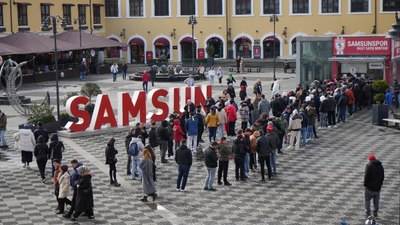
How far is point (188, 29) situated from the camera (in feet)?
231

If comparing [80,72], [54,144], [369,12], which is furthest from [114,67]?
[54,144]

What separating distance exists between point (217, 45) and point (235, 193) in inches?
1945

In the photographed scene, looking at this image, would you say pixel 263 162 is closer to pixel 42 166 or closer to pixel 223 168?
pixel 223 168

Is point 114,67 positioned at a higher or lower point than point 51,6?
lower

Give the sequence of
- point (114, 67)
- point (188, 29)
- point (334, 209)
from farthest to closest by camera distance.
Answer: point (188, 29), point (114, 67), point (334, 209)

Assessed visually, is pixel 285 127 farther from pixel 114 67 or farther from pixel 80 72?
pixel 80 72

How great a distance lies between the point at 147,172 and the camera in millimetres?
20453

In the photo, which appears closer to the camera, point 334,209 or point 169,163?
point 334,209

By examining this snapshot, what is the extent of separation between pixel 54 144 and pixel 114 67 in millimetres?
31243

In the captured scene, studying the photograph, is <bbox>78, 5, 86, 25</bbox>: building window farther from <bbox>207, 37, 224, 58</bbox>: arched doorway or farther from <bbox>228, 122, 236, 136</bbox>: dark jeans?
<bbox>228, 122, 236, 136</bbox>: dark jeans

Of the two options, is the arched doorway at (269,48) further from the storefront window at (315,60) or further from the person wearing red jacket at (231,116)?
the person wearing red jacket at (231,116)

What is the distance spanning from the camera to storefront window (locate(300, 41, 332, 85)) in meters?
42.1

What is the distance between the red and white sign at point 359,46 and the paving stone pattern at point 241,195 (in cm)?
1369

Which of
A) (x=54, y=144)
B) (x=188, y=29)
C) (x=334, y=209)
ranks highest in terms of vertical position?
(x=188, y=29)
